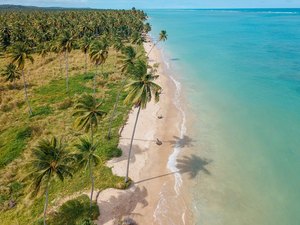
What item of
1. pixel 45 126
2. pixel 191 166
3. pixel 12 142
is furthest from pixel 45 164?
pixel 45 126

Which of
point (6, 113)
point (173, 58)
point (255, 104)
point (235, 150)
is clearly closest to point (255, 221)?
point (235, 150)

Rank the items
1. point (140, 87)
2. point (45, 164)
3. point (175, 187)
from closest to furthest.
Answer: point (45, 164), point (140, 87), point (175, 187)

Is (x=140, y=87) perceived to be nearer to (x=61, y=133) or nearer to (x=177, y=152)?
(x=177, y=152)

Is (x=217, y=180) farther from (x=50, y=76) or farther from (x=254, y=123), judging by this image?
(x=50, y=76)

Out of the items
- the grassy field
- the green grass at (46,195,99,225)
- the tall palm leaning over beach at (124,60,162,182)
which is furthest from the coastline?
the tall palm leaning over beach at (124,60,162,182)

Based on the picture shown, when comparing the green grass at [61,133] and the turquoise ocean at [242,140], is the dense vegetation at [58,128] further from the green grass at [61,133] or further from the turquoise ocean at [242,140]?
the turquoise ocean at [242,140]
